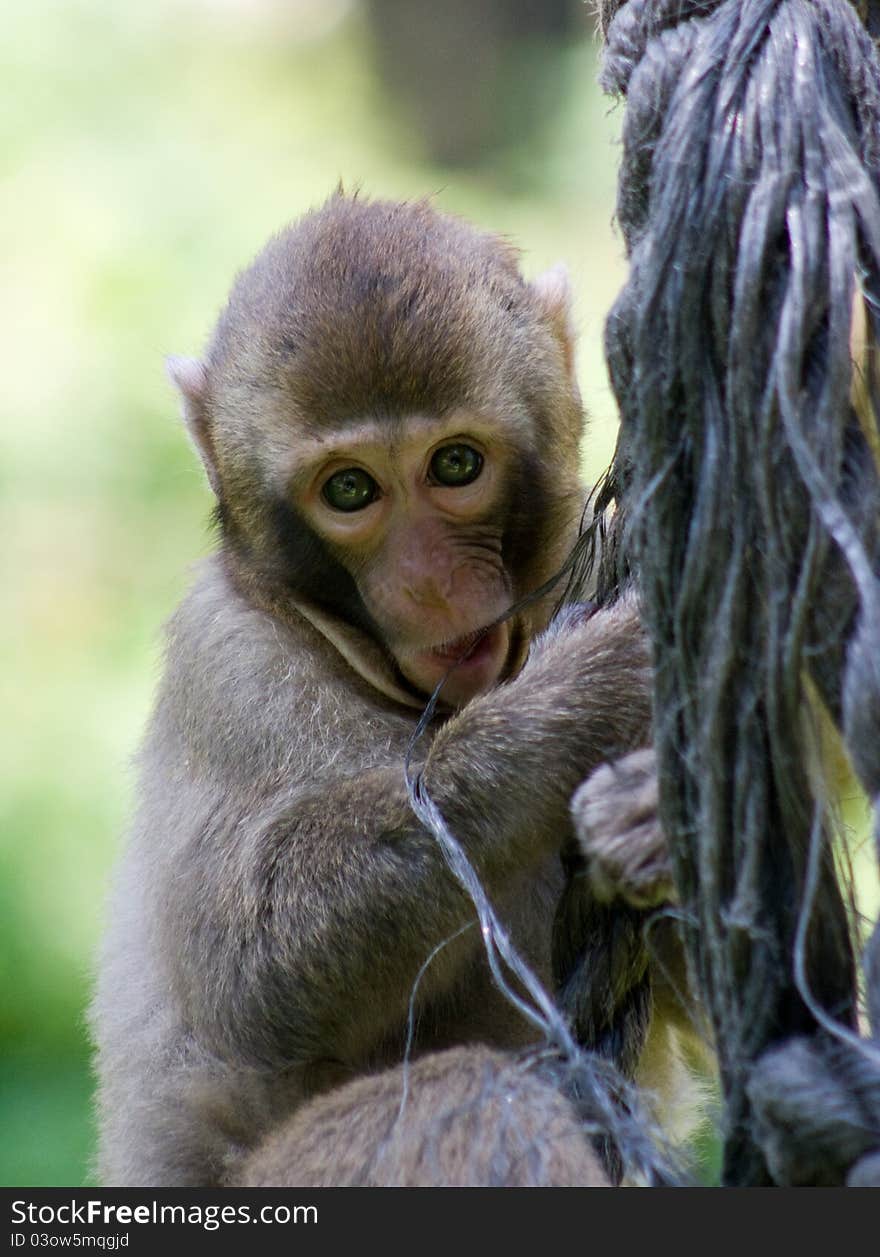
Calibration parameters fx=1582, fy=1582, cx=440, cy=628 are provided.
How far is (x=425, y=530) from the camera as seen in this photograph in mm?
3480

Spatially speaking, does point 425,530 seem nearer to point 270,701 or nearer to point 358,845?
point 270,701

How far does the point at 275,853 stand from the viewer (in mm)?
3346

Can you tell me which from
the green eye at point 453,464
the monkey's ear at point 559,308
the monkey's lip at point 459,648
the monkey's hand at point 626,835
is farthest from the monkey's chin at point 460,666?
the monkey's hand at point 626,835

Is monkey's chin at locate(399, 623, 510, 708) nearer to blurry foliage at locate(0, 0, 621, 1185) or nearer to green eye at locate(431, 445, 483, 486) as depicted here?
green eye at locate(431, 445, 483, 486)

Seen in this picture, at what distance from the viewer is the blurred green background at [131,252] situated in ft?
21.0

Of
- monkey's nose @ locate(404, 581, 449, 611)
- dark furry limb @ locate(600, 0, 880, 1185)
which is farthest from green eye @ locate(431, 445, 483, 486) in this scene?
dark furry limb @ locate(600, 0, 880, 1185)

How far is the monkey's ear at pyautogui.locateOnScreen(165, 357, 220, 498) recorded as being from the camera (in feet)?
12.8

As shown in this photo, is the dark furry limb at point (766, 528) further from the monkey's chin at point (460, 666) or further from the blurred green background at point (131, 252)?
the blurred green background at point (131, 252)

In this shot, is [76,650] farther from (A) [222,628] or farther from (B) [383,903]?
(B) [383,903]

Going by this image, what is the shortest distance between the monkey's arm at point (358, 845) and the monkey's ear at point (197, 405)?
0.57m

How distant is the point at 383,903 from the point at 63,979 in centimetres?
366

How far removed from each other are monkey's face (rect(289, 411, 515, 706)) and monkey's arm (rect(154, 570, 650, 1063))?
0.66 ft

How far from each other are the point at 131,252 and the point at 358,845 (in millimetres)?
5834

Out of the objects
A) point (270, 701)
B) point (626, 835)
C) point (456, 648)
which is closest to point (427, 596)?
point (456, 648)
